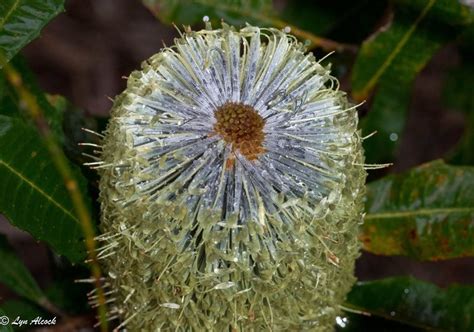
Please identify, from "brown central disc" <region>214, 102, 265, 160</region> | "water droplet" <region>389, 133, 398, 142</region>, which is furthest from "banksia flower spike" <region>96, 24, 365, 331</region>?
"water droplet" <region>389, 133, 398, 142</region>

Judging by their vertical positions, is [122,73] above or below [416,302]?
above

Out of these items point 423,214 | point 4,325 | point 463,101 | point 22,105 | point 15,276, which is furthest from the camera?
point 463,101

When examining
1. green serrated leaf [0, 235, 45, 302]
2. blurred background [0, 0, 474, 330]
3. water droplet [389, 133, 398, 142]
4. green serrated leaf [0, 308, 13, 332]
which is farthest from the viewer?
blurred background [0, 0, 474, 330]

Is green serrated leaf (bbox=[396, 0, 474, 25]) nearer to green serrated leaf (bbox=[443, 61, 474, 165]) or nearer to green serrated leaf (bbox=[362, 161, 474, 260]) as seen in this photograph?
green serrated leaf (bbox=[362, 161, 474, 260])

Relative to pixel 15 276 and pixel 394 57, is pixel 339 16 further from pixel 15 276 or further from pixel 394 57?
pixel 15 276

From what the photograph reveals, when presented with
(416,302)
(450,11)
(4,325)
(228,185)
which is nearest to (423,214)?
(416,302)

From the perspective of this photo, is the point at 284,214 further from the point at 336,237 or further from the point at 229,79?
the point at 229,79

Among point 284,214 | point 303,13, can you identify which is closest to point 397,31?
point 303,13
